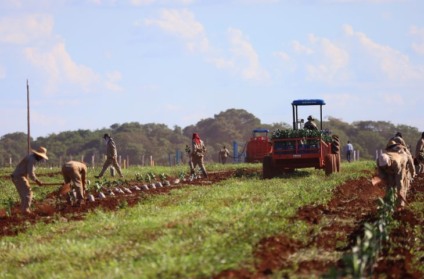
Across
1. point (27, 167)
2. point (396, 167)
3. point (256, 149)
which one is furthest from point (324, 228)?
point (256, 149)

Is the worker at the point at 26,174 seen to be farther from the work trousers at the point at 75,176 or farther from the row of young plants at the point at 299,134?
the row of young plants at the point at 299,134

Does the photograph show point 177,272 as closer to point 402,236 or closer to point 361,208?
point 402,236

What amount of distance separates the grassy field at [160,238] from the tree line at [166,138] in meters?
74.1

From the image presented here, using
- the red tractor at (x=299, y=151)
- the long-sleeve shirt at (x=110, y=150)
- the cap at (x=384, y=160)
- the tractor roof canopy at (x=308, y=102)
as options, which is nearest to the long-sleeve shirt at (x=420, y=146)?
the red tractor at (x=299, y=151)

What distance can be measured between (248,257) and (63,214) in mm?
8771

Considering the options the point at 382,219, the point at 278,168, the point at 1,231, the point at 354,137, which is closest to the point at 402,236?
the point at 382,219

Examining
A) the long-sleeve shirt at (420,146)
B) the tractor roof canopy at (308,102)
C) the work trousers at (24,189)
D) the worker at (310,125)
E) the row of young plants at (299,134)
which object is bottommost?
the work trousers at (24,189)

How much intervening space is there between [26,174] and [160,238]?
7984 mm

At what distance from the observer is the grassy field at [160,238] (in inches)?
Answer: 448

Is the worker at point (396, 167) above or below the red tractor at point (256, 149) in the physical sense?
below

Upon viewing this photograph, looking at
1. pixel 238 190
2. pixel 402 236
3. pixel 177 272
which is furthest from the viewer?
pixel 238 190

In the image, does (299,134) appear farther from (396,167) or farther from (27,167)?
(27,167)

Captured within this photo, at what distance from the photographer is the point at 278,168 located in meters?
31.7

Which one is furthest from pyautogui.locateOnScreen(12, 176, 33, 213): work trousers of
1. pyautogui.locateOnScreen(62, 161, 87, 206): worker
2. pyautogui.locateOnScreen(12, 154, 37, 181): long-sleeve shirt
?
pyautogui.locateOnScreen(62, 161, 87, 206): worker
